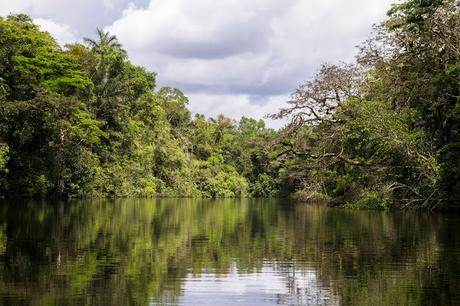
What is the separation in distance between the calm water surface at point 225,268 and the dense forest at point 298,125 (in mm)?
12895

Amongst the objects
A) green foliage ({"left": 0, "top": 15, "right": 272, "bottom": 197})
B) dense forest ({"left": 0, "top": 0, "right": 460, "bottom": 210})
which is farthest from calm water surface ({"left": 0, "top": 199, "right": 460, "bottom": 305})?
green foliage ({"left": 0, "top": 15, "right": 272, "bottom": 197})

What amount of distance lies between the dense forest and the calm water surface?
508 inches

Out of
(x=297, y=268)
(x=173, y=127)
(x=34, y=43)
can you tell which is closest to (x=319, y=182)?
(x=34, y=43)

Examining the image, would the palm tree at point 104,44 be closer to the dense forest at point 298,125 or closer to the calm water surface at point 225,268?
the dense forest at point 298,125

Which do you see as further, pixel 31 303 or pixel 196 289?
pixel 196 289

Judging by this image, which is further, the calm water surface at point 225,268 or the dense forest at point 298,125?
the dense forest at point 298,125

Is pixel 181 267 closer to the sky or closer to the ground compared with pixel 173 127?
closer to the ground

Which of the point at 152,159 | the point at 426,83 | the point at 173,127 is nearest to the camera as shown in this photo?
the point at 426,83

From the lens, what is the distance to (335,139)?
118 ft

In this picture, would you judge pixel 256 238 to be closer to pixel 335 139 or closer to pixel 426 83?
pixel 426 83

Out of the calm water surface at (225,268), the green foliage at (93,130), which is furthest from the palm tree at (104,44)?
the calm water surface at (225,268)

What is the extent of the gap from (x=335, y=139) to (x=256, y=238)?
20.9 m

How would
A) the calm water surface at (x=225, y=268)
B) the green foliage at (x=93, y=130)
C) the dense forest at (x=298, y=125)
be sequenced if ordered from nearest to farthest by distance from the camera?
1. the calm water surface at (x=225, y=268)
2. the dense forest at (x=298, y=125)
3. the green foliage at (x=93, y=130)

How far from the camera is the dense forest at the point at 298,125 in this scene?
28.2 meters
